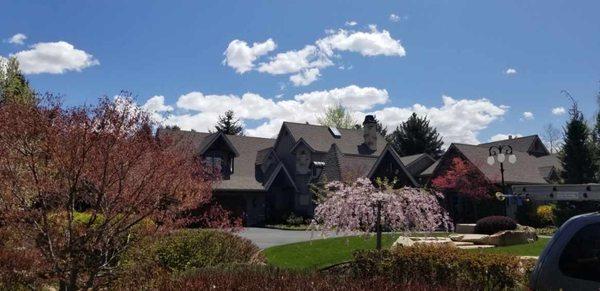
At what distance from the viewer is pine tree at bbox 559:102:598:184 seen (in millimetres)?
35719

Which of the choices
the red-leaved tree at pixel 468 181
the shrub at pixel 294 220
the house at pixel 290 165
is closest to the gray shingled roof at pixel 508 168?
the red-leaved tree at pixel 468 181

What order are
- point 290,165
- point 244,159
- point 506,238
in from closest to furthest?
point 506,238
point 290,165
point 244,159

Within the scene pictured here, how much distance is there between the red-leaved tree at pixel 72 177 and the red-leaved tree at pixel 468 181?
27.9 metres

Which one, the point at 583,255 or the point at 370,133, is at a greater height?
the point at 370,133

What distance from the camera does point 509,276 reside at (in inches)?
348

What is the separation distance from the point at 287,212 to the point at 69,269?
32486 millimetres

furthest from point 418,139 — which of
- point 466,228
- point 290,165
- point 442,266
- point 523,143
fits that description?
point 442,266

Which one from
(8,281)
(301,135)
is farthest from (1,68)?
(8,281)

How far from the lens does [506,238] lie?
19656 mm

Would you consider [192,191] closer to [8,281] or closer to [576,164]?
[8,281]

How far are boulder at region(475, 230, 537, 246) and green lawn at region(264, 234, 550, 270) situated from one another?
2.62 feet

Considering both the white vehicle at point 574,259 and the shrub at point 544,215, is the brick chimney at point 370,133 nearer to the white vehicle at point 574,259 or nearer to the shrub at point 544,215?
the shrub at point 544,215

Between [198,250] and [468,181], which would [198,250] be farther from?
[468,181]

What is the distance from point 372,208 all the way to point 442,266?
475cm
